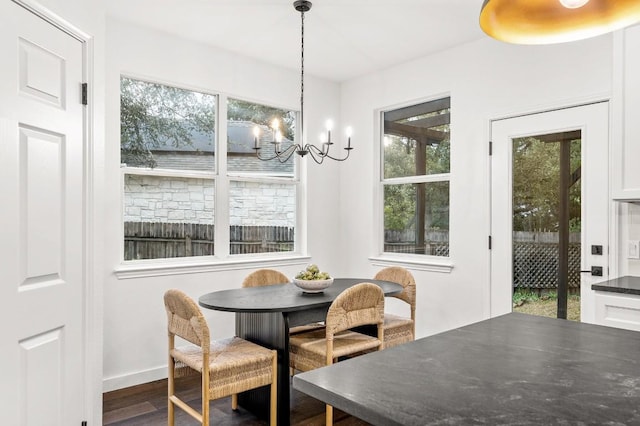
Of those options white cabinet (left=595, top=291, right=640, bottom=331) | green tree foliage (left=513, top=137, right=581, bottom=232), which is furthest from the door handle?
white cabinet (left=595, top=291, right=640, bottom=331)

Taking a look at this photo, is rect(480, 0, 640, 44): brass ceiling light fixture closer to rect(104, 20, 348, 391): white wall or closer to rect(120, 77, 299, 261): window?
rect(120, 77, 299, 261): window

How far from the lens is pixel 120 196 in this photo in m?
3.48

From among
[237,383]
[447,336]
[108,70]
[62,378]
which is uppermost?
[108,70]

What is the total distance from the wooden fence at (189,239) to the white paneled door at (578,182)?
80.5 inches

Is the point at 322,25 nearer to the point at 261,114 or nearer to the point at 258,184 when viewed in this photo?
the point at 261,114

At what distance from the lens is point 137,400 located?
127 inches

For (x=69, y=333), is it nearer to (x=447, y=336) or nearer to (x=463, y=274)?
(x=447, y=336)

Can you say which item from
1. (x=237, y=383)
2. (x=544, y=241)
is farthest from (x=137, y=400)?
(x=544, y=241)

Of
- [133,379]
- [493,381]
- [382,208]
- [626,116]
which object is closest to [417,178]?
[382,208]

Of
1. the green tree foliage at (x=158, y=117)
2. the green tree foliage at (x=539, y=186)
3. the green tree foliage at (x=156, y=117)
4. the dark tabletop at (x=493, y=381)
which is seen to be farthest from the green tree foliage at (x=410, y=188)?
the dark tabletop at (x=493, y=381)

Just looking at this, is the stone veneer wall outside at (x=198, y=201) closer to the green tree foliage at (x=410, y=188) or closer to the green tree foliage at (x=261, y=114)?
the green tree foliage at (x=261, y=114)

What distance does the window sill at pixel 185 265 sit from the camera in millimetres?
3500

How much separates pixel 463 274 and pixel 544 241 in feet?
2.40

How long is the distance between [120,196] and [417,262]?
260 cm
